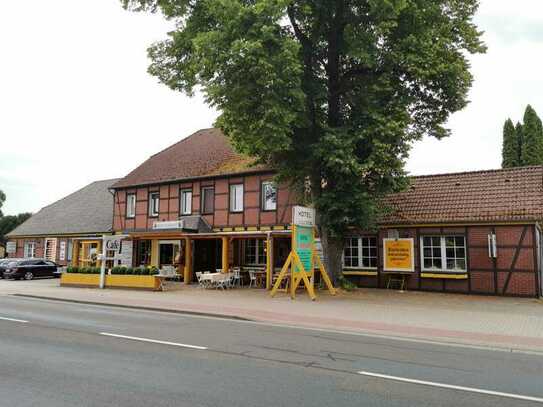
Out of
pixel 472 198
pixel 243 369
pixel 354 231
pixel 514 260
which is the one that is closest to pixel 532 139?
pixel 472 198

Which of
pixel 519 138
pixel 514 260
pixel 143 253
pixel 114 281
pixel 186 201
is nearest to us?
pixel 514 260

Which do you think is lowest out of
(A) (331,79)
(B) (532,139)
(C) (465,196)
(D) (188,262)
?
(D) (188,262)

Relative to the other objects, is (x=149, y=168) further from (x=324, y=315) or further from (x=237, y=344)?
(x=237, y=344)

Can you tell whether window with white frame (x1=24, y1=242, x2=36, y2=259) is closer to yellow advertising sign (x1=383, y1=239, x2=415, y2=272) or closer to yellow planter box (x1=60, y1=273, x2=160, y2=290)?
yellow planter box (x1=60, y1=273, x2=160, y2=290)

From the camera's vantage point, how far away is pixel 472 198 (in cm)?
1922

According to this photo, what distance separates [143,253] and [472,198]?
1776cm

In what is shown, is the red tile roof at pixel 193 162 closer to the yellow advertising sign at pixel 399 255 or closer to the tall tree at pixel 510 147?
the yellow advertising sign at pixel 399 255

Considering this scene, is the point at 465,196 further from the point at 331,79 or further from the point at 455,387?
the point at 455,387

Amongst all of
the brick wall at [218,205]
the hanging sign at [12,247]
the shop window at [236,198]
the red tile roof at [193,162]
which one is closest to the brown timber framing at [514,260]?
the brick wall at [218,205]

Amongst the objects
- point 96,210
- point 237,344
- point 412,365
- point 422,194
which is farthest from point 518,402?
point 96,210

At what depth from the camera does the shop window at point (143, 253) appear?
27.6 metres

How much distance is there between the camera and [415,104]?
701 inches

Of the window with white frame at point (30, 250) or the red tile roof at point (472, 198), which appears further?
the window with white frame at point (30, 250)

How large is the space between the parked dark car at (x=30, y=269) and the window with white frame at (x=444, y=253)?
22.4 m
